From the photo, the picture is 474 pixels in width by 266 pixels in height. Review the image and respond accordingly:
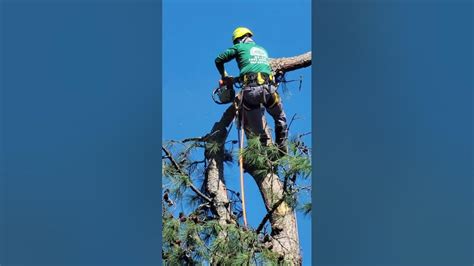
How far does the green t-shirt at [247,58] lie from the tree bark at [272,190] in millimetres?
28

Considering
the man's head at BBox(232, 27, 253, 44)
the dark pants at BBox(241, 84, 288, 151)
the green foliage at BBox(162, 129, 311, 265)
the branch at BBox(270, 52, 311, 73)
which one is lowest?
the green foliage at BBox(162, 129, 311, 265)

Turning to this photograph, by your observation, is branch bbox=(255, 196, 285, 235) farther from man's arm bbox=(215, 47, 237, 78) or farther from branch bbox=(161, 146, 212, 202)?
man's arm bbox=(215, 47, 237, 78)

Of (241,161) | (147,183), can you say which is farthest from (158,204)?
(241,161)

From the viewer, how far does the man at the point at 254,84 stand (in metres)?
1.88

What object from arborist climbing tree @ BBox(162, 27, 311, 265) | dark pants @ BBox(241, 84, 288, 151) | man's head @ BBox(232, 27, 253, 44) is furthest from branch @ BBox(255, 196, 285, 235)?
Result: man's head @ BBox(232, 27, 253, 44)

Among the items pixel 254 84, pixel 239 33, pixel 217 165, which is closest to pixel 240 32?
pixel 239 33

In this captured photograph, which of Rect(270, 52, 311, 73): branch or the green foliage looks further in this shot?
Rect(270, 52, 311, 73): branch

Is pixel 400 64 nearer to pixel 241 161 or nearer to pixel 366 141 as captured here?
pixel 366 141

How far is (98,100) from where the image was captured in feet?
4.12

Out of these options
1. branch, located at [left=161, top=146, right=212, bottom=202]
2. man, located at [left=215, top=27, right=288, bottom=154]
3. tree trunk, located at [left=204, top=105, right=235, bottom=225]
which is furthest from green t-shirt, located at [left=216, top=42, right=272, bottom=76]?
branch, located at [left=161, top=146, right=212, bottom=202]

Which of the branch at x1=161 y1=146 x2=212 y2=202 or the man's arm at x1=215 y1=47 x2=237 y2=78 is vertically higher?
the man's arm at x1=215 y1=47 x2=237 y2=78

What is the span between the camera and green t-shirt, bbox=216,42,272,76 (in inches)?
74.0

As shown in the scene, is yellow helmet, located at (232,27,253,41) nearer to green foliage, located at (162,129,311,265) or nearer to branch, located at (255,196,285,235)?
green foliage, located at (162,129,311,265)

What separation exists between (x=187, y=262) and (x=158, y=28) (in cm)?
71
